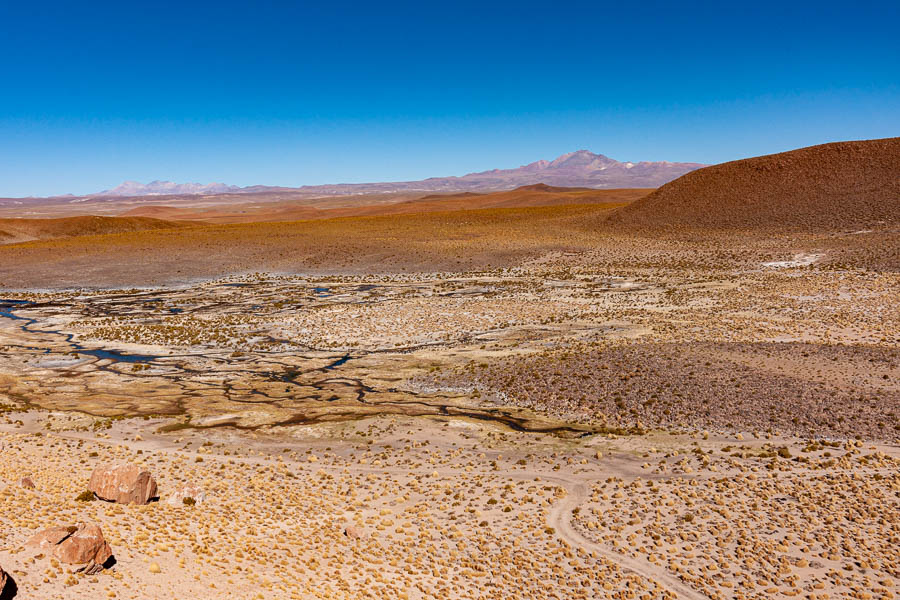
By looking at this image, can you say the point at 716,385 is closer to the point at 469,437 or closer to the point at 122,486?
the point at 469,437

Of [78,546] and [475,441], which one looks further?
[475,441]

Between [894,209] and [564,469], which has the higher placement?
[894,209]

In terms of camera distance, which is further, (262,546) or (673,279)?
(673,279)

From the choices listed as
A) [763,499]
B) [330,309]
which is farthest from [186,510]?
[330,309]

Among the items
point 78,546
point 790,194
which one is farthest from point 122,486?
point 790,194

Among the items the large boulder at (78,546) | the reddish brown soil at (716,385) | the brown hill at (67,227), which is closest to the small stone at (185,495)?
the large boulder at (78,546)

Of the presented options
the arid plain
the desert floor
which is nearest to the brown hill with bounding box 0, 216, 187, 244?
the arid plain

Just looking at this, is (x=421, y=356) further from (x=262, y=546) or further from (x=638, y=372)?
(x=262, y=546)

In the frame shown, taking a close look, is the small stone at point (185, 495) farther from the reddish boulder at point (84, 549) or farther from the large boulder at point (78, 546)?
the reddish boulder at point (84, 549)
